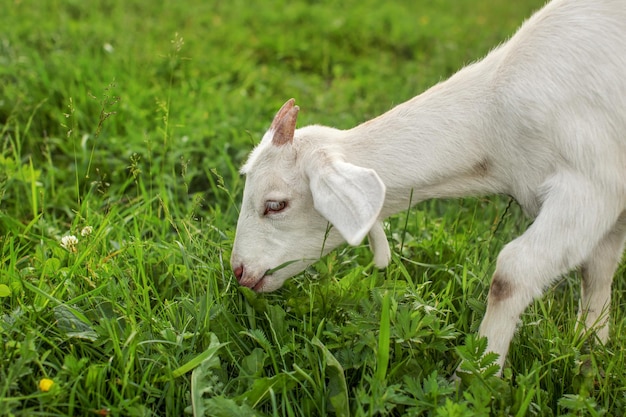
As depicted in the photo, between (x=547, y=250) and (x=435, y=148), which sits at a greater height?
(x=435, y=148)

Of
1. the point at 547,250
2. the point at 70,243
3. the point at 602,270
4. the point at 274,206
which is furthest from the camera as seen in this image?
the point at 602,270

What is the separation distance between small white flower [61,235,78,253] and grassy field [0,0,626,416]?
3 centimetres

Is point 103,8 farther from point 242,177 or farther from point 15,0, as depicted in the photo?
point 242,177

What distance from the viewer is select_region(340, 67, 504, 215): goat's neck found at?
309 cm

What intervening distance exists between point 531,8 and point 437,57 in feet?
9.48

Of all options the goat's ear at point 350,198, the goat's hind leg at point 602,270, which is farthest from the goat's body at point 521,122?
the goat's hind leg at point 602,270

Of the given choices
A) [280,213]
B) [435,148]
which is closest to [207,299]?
[280,213]

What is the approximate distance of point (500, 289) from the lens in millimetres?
2828

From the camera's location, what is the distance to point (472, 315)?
313 centimetres

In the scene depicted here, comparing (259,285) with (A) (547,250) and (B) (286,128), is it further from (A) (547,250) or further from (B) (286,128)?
(A) (547,250)

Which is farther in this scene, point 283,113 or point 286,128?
point 283,113

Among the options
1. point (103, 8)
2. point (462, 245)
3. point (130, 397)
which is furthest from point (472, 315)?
point (103, 8)

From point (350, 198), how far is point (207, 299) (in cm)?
66

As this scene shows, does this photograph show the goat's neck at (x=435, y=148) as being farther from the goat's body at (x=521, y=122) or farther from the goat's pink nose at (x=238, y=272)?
the goat's pink nose at (x=238, y=272)
